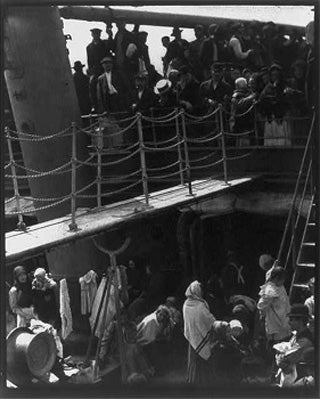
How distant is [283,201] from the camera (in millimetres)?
5402

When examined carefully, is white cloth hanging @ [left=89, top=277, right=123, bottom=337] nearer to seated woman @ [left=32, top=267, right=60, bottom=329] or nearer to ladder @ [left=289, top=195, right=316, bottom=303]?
seated woman @ [left=32, top=267, right=60, bottom=329]

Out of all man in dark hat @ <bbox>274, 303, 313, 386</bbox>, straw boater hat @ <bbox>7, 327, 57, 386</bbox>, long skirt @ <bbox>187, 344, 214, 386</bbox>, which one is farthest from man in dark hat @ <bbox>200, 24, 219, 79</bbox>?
straw boater hat @ <bbox>7, 327, 57, 386</bbox>

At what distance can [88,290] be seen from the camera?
17.1ft

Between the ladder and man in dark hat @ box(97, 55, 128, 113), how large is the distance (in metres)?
1.72

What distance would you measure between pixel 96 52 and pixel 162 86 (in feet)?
2.23

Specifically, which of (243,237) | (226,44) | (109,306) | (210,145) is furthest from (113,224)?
(226,44)

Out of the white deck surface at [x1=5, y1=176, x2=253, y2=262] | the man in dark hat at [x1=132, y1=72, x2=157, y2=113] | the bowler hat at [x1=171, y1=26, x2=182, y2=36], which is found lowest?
the white deck surface at [x1=5, y1=176, x2=253, y2=262]

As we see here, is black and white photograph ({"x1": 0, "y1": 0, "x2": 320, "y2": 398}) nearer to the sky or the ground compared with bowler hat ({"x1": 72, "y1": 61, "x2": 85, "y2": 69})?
nearer to the ground

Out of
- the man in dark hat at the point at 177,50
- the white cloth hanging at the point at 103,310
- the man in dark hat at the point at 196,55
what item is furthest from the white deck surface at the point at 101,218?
the man in dark hat at the point at 177,50

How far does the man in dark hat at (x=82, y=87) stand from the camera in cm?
588

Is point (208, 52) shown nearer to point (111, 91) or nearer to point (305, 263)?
point (111, 91)

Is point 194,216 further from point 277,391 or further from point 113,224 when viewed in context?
point 277,391

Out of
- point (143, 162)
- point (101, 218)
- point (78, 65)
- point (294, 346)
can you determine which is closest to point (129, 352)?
point (101, 218)

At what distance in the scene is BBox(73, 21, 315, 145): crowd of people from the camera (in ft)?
17.3
